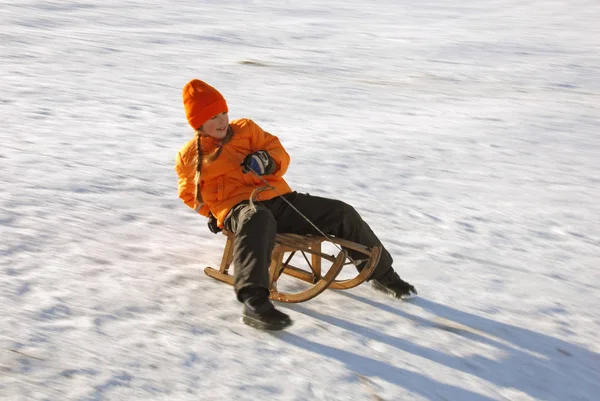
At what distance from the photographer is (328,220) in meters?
3.85

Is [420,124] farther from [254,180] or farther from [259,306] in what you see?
[259,306]

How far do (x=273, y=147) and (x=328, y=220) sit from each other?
46 cm

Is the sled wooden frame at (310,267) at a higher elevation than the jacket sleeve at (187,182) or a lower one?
lower

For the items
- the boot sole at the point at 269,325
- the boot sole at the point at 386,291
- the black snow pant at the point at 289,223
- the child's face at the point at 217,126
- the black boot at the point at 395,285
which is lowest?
the boot sole at the point at 269,325

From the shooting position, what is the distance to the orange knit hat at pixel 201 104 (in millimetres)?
3834

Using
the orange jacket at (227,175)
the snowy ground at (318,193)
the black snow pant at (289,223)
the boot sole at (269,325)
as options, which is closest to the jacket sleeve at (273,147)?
the orange jacket at (227,175)

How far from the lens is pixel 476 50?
487 inches

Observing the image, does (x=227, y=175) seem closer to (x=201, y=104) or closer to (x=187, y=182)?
(x=187, y=182)

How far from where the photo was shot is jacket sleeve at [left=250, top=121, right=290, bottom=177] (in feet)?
12.9

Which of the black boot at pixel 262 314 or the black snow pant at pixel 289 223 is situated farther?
the black snow pant at pixel 289 223

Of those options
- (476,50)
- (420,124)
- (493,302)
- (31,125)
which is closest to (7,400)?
(493,302)

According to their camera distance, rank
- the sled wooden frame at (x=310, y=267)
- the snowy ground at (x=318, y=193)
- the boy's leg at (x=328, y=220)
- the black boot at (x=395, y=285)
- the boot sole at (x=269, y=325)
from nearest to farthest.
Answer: the snowy ground at (x=318, y=193), the boot sole at (x=269, y=325), the sled wooden frame at (x=310, y=267), the boy's leg at (x=328, y=220), the black boot at (x=395, y=285)

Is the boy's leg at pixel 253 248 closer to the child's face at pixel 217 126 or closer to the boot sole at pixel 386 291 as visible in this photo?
the child's face at pixel 217 126

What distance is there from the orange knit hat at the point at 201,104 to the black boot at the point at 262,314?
889mm
